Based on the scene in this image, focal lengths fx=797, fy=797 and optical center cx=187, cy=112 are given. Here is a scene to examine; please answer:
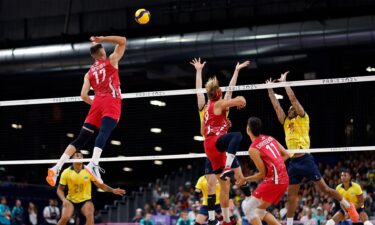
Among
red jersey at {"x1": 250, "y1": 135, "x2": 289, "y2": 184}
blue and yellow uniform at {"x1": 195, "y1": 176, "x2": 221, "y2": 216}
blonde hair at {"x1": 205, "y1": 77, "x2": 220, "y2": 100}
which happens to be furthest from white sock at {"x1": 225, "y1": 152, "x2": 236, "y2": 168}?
blue and yellow uniform at {"x1": 195, "y1": 176, "x2": 221, "y2": 216}

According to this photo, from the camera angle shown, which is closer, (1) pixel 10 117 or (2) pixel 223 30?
(2) pixel 223 30

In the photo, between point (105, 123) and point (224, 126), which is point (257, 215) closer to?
point (224, 126)

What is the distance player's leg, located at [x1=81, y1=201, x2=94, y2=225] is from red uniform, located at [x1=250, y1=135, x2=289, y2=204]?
5.31 m

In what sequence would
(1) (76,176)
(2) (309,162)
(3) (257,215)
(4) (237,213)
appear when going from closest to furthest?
1. (3) (257,215)
2. (2) (309,162)
3. (1) (76,176)
4. (4) (237,213)

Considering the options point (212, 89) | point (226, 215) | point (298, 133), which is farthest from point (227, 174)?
point (298, 133)

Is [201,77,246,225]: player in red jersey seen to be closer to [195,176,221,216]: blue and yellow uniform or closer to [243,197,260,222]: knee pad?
[243,197,260,222]: knee pad

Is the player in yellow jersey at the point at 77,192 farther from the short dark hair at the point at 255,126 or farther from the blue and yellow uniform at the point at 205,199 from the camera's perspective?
the short dark hair at the point at 255,126

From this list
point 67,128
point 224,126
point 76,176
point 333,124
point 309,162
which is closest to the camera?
point 224,126

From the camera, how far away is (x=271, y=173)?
48.9 ft

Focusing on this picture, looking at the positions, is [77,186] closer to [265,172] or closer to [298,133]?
[298,133]

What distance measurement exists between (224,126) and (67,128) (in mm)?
23407

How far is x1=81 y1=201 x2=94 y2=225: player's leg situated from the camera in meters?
18.8

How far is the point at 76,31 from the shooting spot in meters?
35.6

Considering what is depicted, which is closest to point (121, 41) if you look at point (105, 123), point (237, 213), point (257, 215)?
point (105, 123)
